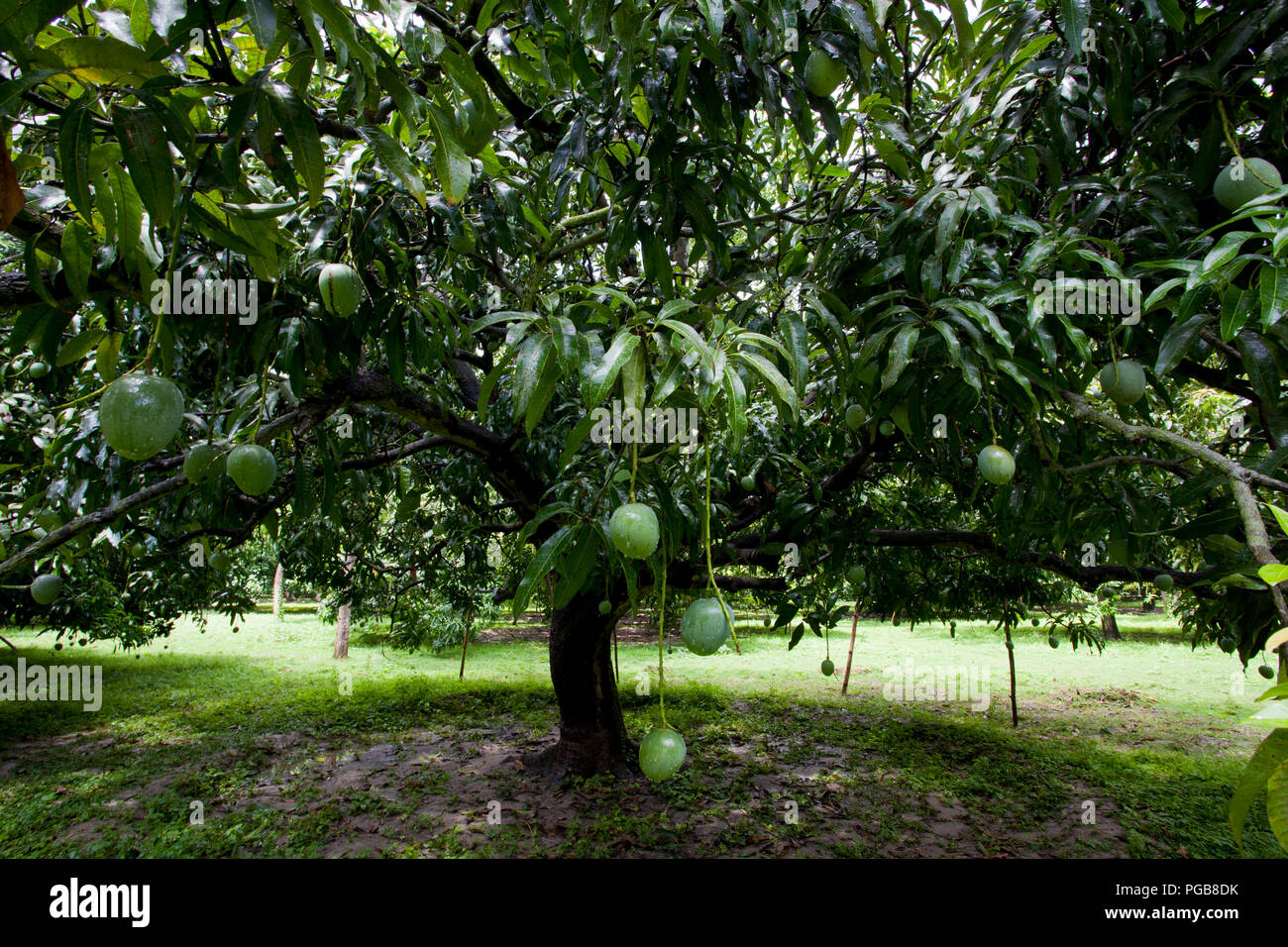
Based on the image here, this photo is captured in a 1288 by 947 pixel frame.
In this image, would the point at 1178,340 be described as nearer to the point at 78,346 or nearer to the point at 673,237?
the point at 673,237

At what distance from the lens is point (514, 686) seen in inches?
309

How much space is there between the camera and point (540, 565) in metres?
1.11

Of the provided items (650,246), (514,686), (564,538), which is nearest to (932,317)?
(650,246)

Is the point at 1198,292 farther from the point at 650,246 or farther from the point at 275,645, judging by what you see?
the point at 275,645

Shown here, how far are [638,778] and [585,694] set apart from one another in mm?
669

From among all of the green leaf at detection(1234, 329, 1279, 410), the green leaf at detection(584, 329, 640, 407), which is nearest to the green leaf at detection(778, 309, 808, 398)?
the green leaf at detection(584, 329, 640, 407)

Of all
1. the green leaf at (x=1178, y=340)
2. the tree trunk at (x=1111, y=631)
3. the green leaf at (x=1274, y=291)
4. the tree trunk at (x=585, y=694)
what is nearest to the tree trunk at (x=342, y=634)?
the tree trunk at (x=585, y=694)

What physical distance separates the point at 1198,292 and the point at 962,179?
522 mm

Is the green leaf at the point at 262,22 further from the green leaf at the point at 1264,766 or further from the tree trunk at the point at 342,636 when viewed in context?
the tree trunk at the point at 342,636

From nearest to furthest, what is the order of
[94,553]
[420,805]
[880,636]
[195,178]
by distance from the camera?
[195,178], [94,553], [420,805], [880,636]

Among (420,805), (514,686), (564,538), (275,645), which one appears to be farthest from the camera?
(275,645)

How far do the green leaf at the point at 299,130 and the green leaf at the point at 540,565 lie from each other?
2.10ft

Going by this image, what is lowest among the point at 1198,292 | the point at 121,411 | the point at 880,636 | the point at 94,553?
the point at 880,636

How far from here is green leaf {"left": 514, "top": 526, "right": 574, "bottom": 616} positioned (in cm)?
111
